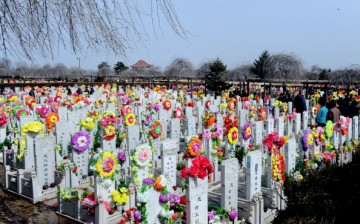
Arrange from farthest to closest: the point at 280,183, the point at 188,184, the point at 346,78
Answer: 1. the point at 346,78
2. the point at 280,183
3. the point at 188,184

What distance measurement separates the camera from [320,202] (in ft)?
11.6

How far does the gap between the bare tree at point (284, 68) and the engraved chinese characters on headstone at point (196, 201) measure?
18.2 m

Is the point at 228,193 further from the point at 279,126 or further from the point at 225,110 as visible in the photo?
the point at 225,110

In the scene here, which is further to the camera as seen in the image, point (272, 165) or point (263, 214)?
point (272, 165)

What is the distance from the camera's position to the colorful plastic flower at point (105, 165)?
5059mm

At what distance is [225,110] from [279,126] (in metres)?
4.17

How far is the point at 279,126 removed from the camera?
973cm

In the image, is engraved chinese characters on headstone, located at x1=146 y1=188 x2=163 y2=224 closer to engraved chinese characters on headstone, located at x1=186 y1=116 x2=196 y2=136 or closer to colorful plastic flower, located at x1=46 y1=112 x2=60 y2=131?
colorful plastic flower, located at x1=46 y1=112 x2=60 y2=131

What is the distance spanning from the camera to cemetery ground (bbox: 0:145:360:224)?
3.44 metres

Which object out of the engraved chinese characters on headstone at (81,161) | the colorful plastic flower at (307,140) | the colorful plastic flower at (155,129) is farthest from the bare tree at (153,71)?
the colorful plastic flower at (307,140)

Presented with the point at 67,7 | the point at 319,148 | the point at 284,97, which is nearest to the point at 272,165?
the point at 319,148

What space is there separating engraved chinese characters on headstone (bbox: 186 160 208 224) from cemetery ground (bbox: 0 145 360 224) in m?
0.79

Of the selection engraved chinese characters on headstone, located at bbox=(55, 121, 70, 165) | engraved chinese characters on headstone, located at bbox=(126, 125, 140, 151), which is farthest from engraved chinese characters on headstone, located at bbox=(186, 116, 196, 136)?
engraved chinese characters on headstone, located at bbox=(55, 121, 70, 165)

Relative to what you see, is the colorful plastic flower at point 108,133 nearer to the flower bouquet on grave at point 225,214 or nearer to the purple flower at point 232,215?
the flower bouquet on grave at point 225,214
